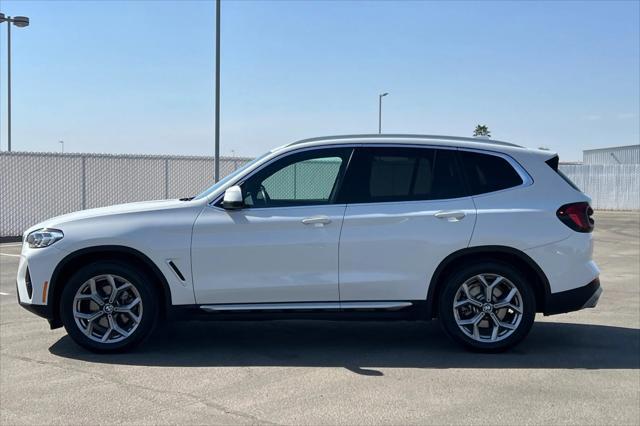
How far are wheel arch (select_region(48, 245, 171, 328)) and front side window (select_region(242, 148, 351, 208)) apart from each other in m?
0.99

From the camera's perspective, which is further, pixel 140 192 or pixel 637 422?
pixel 140 192

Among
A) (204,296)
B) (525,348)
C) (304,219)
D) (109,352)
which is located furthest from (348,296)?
(109,352)

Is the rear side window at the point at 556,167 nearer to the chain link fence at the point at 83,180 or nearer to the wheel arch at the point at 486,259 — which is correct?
the wheel arch at the point at 486,259

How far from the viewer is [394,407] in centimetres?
434

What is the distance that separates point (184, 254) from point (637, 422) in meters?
3.61

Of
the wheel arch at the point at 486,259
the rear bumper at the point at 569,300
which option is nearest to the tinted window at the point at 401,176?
the wheel arch at the point at 486,259

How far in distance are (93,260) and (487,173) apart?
11.6ft

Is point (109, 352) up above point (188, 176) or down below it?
below

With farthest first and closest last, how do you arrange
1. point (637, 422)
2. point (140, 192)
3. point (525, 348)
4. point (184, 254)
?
point (140, 192) → point (525, 348) → point (184, 254) → point (637, 422)

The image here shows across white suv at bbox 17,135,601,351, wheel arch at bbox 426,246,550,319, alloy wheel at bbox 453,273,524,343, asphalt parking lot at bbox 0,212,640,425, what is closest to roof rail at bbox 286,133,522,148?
white suv at bbox 17,135,601,351

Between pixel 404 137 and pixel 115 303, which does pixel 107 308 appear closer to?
pixel 115 303

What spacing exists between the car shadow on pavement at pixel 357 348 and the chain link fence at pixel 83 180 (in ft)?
37.9

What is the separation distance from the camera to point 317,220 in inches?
218

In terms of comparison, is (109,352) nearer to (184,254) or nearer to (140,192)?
(184,254)
